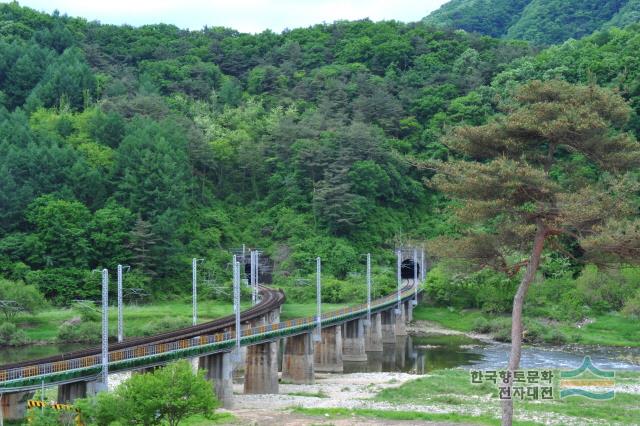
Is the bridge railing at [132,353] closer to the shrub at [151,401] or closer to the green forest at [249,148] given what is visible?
the shrub at [151,401]

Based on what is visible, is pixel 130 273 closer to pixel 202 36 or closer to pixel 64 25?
pixel 64 25

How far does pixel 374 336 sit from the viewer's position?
84.9 meters

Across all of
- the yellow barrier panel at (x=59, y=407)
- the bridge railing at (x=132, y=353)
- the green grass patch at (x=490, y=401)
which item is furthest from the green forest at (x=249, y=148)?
the yellow barrier panel at (x=59, y=407)

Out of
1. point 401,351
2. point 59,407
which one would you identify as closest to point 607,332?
point 401,351

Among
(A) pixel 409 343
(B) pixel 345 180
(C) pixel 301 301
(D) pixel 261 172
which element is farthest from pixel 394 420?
(D) pixel 261 172

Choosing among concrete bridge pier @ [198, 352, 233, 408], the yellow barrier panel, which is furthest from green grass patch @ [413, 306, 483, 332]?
the yellow barrier panel

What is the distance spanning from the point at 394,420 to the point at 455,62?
13170 centimetres

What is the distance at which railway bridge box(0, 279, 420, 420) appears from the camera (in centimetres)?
3953

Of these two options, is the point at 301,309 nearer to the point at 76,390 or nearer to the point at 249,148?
the point at 249,148

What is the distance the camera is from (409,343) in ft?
285

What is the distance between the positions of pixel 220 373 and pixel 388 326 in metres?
41.9

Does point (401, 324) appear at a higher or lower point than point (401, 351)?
higher

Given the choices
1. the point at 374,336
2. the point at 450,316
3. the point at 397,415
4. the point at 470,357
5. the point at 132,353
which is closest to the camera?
the point at 397,415

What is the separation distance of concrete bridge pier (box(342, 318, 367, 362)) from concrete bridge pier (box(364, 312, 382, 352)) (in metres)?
5.82
